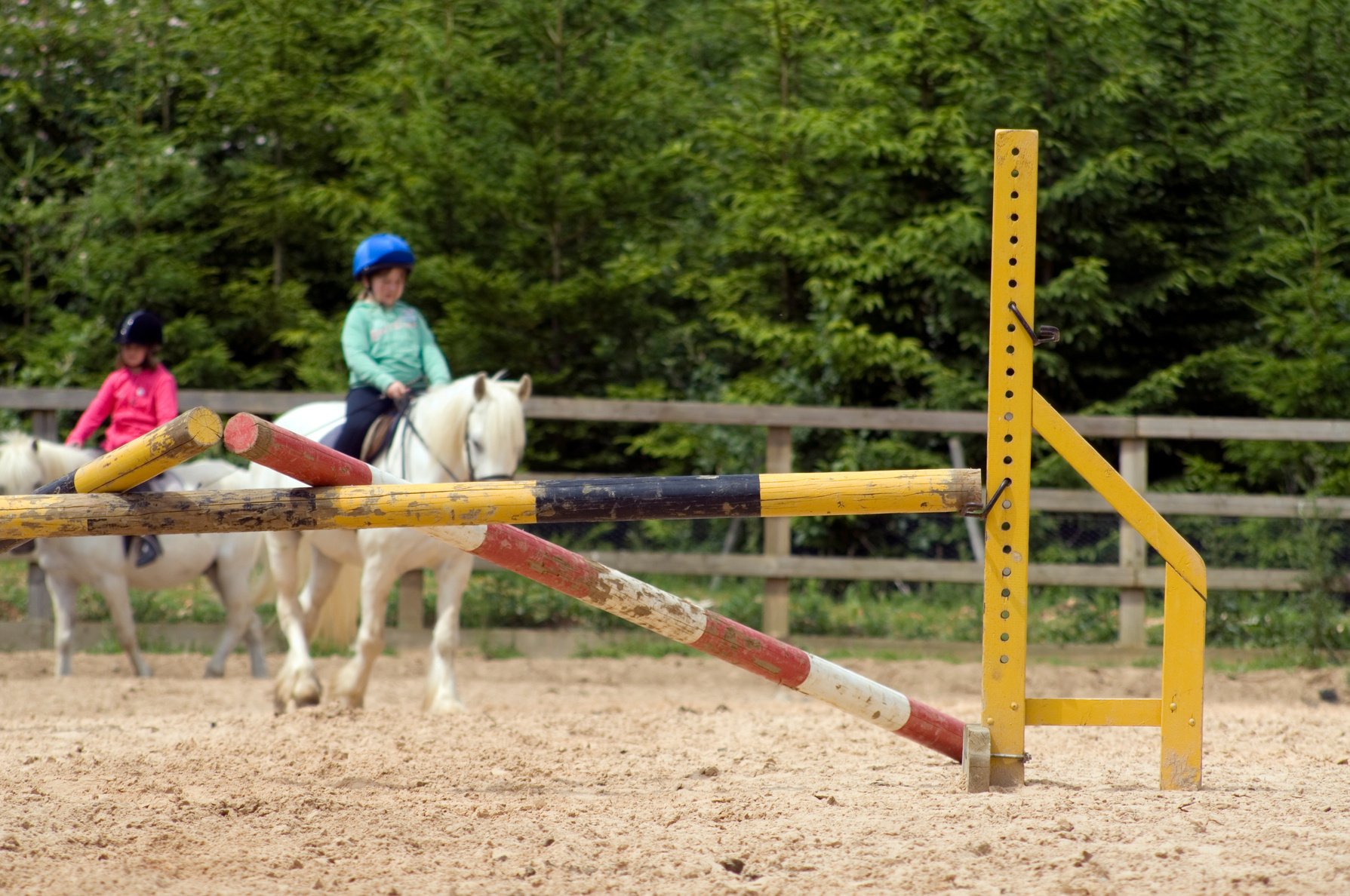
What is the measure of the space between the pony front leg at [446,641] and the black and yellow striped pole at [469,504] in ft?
8.49

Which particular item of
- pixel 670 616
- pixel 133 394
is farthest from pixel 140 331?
pixel 670 616

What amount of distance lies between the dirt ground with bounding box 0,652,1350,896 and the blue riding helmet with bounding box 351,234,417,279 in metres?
2.28

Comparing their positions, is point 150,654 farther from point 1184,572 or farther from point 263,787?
point 1184,572

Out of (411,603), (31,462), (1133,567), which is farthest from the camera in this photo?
(411,603)

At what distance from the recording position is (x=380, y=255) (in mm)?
6266

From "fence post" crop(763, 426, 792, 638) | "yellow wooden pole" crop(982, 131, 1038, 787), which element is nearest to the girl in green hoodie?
"fence post" crop(763, 426, 792, 638)

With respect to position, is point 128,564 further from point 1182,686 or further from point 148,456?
point 1182,686

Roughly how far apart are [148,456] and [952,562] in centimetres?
588

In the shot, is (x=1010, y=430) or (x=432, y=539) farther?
(x=432, y=539)

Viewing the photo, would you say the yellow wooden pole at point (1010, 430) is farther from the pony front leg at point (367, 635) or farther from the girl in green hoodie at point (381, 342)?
the girl in green hoodie at point (381, 342)

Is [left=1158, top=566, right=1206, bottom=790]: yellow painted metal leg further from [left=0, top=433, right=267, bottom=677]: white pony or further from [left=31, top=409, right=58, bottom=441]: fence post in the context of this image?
[left=31, top=409, right=58, bottom=441]: fence post

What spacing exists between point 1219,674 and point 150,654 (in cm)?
654

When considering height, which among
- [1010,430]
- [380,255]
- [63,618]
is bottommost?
[63,618]

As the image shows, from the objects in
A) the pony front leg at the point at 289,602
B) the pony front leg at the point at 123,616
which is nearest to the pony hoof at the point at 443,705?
the pony front leg at the point at 289,602
